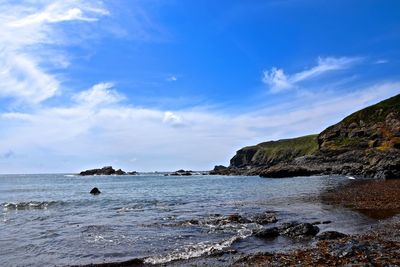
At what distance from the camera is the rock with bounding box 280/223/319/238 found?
2214cm

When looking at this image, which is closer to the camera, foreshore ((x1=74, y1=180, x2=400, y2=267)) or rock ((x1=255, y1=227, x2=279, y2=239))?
foreshore ((x1=74, y1=180, x2=400, y2=267))

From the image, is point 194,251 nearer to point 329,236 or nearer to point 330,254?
point 330,254

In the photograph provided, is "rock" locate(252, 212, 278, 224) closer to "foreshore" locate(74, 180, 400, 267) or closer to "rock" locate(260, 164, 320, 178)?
"foreshore" locate(74, 180, 400, 267)

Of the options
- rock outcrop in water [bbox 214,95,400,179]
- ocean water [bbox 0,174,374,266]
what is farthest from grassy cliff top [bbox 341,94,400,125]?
ocean water [bbox 0,174,374,266]

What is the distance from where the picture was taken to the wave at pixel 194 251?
730 inches

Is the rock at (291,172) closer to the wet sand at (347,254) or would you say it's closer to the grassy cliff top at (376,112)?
the grassy cliff top at (376,112)

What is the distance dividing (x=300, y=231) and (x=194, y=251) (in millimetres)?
6615

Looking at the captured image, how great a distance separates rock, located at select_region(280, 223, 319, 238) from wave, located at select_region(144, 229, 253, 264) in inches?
97.2

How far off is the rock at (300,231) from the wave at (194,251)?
97.2 inches

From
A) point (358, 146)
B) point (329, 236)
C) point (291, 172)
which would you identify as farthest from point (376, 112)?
point (329, 236)

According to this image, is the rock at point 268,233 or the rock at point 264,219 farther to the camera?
the rock at point 264,219

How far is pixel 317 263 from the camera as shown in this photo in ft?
50.0

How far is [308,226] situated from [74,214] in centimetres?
2510

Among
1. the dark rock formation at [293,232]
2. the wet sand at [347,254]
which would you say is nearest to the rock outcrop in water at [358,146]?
the dark rock formation at [293,232]
